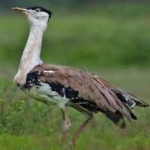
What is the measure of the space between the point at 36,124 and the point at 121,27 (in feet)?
53.1

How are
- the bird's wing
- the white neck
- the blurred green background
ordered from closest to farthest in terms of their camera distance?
the bird's wing → the white neck → the blurred green background

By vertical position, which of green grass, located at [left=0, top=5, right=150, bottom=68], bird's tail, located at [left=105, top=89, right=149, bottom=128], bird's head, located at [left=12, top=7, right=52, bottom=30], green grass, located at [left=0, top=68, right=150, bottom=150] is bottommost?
green grass, located at [left=0, top=5, right=150, bottom=68]

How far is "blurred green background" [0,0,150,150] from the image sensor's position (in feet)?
36.2

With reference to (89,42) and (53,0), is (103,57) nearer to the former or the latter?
(89,42)

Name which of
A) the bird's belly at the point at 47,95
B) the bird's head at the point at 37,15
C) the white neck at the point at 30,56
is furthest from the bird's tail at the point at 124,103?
the bird's head at the point at 37,15

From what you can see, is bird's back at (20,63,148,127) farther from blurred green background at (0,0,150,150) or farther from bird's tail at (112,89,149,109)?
blurred green background at (0,0,150,150)

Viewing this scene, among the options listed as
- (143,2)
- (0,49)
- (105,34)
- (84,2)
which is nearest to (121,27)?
(105,34)

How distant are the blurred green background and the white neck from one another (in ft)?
1.73

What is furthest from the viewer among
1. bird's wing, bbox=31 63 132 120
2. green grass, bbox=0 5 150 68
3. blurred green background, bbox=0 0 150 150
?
green grass, bbox=0 5 150 68

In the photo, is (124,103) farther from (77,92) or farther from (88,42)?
(88,42)

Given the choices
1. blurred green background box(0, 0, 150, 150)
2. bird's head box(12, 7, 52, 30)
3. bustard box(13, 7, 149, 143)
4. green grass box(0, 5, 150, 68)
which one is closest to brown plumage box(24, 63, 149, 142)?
bustard box(13, 7, 149, 143)

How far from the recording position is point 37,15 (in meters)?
11.1

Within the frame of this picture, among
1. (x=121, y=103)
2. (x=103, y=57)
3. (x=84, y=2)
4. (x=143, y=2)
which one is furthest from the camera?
(x=84, y=2)

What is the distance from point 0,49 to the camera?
2545cm
